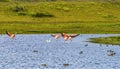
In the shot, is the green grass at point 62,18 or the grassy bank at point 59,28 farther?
the green grass at point 62,18

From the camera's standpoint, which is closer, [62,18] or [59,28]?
[59,28]

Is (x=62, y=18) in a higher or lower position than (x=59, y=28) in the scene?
lower

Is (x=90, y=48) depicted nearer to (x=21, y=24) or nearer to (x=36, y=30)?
(x=36, y=30)

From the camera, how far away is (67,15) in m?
124

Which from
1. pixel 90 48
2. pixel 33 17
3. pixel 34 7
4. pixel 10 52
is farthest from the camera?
pixel 34 7

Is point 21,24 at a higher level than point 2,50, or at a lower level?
lower

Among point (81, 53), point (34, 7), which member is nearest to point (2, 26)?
point (34, 7)

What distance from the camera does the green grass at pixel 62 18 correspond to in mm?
96500

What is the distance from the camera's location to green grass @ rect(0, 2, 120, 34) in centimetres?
9650

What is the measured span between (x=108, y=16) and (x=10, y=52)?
236 feet

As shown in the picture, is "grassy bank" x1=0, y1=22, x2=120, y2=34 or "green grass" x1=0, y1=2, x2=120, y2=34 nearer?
"grassy bank" x1=0, y1=22, x2=120, y2=34

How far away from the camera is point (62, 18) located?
11806 cm

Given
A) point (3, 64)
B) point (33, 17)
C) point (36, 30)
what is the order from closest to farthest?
point (3, 64) < point (36, 30) < point (33, 17)

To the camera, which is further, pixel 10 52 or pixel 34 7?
pixel 34 7
